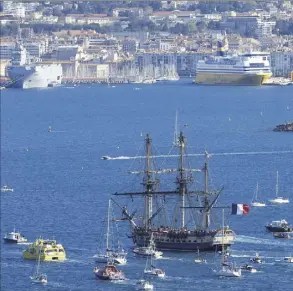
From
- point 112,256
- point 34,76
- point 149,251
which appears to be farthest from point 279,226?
point 34,76

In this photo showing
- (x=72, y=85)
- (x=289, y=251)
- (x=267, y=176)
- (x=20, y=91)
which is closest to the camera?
(x=289, y=251)

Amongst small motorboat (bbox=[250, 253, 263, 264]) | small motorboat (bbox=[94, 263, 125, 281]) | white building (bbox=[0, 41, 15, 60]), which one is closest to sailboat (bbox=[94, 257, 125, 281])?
small motorboat (bbox=[94, 263, 125, 281])

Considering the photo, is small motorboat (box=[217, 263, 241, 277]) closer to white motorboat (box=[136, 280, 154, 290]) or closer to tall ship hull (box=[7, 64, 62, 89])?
white motorboat (box=[136, 280, 154, 290])

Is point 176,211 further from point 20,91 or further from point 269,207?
point 20,91

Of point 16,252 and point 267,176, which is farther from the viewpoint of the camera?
point 267,176

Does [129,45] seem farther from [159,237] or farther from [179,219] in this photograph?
[159,237]

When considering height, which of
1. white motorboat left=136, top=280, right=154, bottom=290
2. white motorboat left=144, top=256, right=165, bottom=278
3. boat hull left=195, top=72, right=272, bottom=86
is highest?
boat hull left=195, top=72, right=272, bottom=86

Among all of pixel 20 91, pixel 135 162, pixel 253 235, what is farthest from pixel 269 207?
pixel 20 91
